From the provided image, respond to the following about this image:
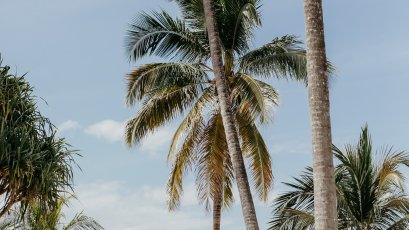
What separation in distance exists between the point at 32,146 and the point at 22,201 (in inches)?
53.8

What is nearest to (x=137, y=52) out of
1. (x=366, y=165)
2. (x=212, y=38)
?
(x=212, y=38)

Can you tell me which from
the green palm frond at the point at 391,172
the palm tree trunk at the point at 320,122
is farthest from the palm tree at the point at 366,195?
the palm tree trunk at the point at 320,122

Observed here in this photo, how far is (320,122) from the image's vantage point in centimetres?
1068

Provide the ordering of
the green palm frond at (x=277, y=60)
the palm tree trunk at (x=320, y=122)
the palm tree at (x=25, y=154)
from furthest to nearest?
the green palm frond at (x=277, y=60) → the palm tree at (x=25, y=154) → the palm tree trunk at (x=320, y=122)

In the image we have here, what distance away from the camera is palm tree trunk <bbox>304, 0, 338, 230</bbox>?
33.7ft

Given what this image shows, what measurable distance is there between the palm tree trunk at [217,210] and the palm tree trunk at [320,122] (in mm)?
9333

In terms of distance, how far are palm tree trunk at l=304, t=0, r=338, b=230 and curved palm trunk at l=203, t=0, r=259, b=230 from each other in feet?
16.8

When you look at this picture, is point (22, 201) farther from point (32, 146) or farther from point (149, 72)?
point (149, 72)

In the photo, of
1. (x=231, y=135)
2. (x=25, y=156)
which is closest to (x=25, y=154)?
(x=25, y=156)

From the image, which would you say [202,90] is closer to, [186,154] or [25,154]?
[186,154]

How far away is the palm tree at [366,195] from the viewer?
16656mm

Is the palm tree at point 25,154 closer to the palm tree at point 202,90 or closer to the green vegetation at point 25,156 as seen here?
the green vegetation at point 25,156

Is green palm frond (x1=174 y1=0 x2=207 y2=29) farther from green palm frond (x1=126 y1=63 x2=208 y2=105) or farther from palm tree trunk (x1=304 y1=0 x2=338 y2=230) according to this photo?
palm tree trunk (x1=304 y1=0 x2=338 y2=230)

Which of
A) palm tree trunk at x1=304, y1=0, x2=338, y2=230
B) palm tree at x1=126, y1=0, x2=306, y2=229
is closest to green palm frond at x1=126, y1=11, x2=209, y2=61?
palm tree at x1=126, y1=0, x2=306, y2=229
